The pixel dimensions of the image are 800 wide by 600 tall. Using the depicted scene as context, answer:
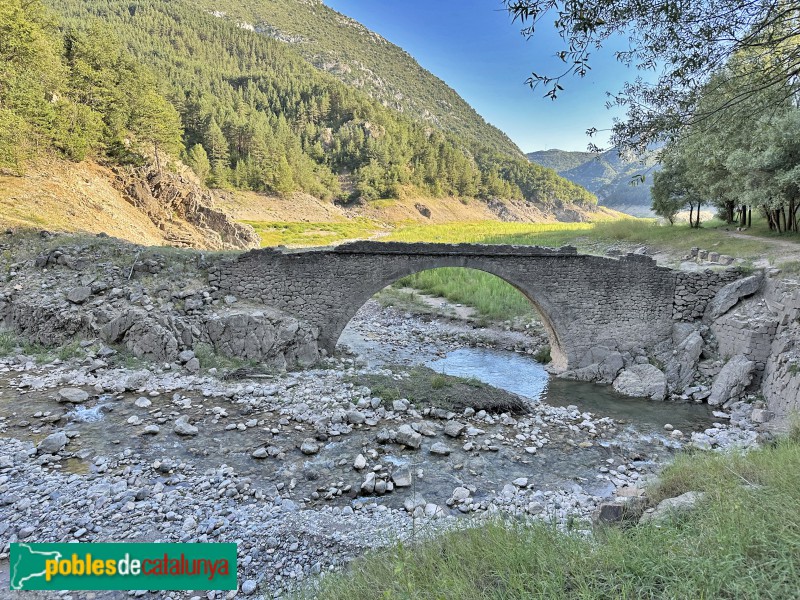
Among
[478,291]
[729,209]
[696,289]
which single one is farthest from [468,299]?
[729,209]

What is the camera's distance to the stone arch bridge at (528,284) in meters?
14.4

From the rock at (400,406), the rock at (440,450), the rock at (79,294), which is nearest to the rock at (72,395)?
the rock at (79,294)

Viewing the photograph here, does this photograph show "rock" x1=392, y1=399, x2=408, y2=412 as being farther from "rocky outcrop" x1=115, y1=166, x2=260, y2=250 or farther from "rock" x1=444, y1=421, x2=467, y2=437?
"rocky outcrop" x1=115, y1=166, x2=260, y2=250

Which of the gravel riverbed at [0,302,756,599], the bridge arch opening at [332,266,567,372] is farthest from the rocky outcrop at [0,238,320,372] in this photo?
the bridge arch opening at [332,266,567,372]

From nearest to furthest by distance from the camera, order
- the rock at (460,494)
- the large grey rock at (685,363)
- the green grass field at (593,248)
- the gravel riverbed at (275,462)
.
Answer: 1. the gravel riverbed at (275,462)
2. the rock at (460,494)
3. the large grey rock at (685,363)
4. the green grass field at (593,248)

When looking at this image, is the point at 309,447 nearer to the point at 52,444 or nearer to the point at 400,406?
the point at 400,406

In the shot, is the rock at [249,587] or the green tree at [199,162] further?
the green tree at [199,162]

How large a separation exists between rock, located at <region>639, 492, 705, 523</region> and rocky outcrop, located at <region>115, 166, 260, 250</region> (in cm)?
2879

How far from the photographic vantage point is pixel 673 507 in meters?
4.47

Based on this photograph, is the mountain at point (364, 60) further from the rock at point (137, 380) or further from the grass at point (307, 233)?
the rock at point (137, 380)

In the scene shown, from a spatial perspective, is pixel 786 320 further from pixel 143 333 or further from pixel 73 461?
pixel 143 333

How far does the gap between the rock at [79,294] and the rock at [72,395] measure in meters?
3.90

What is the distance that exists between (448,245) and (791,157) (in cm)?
1317

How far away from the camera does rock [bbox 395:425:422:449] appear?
923 centimetres
